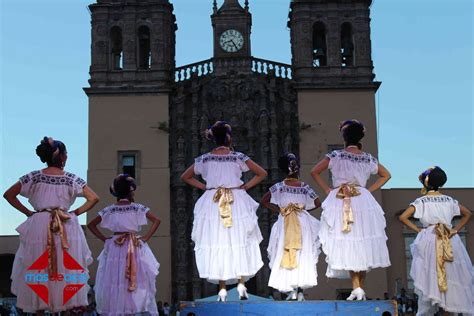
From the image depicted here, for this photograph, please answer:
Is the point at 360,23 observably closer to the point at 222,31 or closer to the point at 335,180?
the point at 222,31

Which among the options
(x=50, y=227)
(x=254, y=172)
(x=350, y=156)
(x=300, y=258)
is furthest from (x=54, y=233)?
(x=350, y=156)

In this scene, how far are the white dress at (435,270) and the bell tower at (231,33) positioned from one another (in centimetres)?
2216

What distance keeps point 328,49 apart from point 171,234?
29.8 ft

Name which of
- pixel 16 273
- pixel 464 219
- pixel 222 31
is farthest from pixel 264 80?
pixel 16 273

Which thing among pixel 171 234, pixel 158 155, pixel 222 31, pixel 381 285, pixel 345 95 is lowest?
pixel 381 285

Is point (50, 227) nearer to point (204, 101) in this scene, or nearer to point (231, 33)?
point (204, 101)

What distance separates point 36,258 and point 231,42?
24.5 metres

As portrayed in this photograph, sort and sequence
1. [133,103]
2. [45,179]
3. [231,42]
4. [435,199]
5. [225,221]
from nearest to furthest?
1. [45,179]
2. [225,221]
3. [435,199]
4. [133,103]
5. [231,42]

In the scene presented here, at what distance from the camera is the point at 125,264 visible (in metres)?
10.4

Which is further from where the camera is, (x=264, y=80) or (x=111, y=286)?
(x=264, y=80)

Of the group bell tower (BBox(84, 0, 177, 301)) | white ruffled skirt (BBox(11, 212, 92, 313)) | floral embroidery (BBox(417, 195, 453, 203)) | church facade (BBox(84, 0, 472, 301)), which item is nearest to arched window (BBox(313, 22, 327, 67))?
church facade (BBox(84, 0, 472, 301))

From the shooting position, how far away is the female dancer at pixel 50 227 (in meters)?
8.49

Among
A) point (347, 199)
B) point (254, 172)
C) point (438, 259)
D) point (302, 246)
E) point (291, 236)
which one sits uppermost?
point (254, 172)

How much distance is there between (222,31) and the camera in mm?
32562
